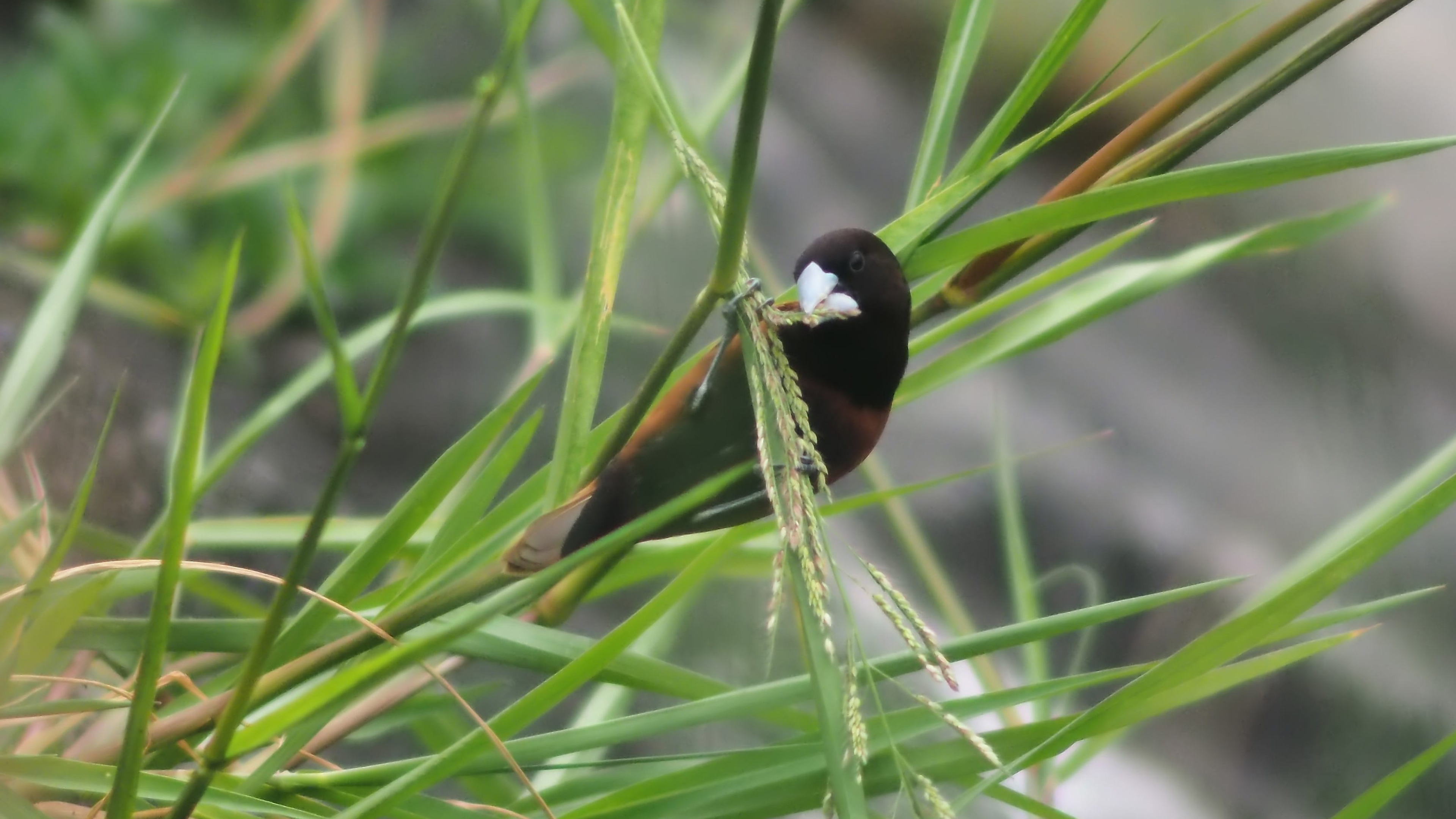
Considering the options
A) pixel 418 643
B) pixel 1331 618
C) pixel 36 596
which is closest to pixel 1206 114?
pixel 1331 618

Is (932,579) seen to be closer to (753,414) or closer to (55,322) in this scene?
(753,414)

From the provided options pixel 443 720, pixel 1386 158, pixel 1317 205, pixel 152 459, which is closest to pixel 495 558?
pixel 443 720

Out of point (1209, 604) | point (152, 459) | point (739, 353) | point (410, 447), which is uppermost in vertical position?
point (410, 447)

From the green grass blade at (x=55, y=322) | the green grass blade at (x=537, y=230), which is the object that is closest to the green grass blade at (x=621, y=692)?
the green grass blade at (x=537, y=230)

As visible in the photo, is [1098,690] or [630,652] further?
[1098,690]

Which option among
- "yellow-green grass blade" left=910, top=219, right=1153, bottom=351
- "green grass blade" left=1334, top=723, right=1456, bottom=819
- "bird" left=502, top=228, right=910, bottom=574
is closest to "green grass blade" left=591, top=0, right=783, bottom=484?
"bird" left=502, top=228, right=910, bottom=574

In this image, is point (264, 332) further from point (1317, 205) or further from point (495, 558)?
point (1317, 205)
